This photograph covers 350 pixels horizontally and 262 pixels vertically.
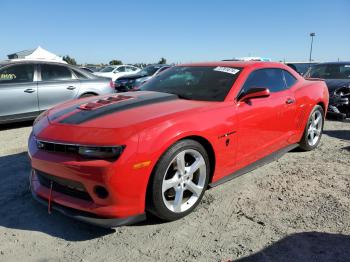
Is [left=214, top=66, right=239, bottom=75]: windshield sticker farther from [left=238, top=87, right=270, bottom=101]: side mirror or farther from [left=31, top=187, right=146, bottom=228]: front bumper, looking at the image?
[left=31, top=187, right=146, bottom=228]: front bumper

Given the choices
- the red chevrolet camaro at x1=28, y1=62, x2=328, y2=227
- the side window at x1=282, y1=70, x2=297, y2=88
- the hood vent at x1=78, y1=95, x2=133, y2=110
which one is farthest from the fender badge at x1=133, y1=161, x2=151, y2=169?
the side window at x1=282, y1=70, x2=297, y2=88

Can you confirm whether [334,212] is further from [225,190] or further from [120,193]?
[120,193]

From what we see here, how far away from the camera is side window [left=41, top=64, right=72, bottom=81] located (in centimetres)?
728

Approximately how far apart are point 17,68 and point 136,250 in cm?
557

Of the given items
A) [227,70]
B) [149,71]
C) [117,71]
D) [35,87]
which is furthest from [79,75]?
[117,71]

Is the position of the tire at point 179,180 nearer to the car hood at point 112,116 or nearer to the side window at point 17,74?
the car hood at point 112,116

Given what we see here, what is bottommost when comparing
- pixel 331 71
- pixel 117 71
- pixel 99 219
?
pixel 99 219

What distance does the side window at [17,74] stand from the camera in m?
6.78

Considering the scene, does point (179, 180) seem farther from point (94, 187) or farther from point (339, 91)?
point (339, 91)

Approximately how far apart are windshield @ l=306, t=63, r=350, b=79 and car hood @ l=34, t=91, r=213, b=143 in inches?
274

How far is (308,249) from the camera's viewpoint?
2682 mm

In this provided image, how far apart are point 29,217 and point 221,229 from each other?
1.77 meters

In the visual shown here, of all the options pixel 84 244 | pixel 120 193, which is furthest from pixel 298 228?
pixel 84 244

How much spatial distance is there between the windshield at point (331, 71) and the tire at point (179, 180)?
723 centimetres
